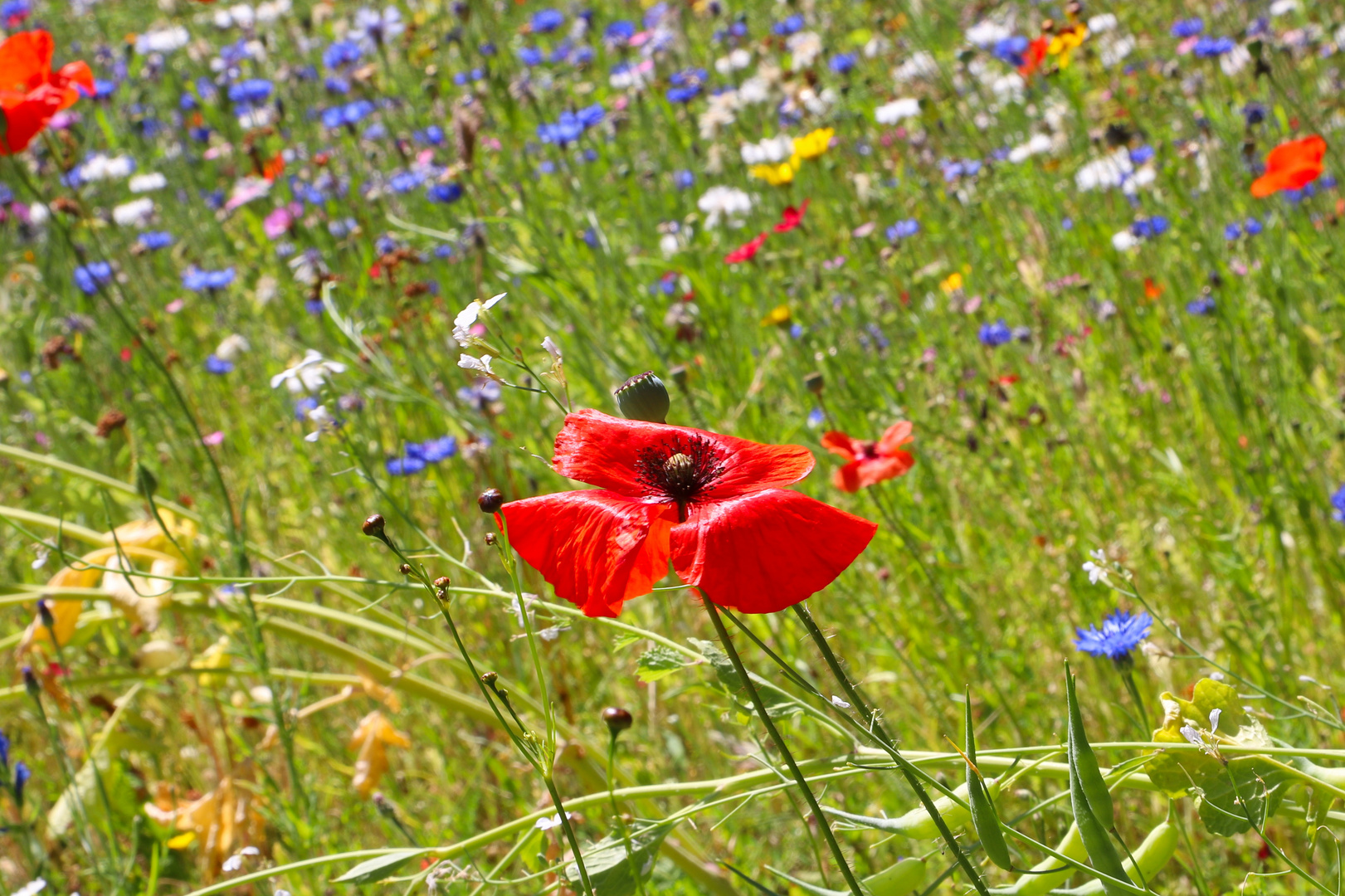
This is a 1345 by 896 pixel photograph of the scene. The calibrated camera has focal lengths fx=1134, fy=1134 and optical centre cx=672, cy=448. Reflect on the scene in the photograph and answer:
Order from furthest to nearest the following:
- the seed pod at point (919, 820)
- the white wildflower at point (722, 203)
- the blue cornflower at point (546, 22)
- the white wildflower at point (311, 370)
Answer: the blue cornflower at point (546, 22), the white wildflower at point (722, 203), the white wildflower at point (311, 370), the seed pod at point (919, 820)

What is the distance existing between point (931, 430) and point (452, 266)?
1.97 metres

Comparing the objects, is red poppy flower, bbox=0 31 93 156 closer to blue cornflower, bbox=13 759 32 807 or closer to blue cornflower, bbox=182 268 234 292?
blue cornflower, bbox=13 759 32 807

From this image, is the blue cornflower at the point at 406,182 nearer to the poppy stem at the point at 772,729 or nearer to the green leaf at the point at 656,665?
the green leaf at the point at 656,665

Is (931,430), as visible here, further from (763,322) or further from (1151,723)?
(1151,723)

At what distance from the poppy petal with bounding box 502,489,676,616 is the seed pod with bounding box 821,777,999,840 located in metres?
0.22

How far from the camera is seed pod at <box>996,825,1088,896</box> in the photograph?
832 millimetres

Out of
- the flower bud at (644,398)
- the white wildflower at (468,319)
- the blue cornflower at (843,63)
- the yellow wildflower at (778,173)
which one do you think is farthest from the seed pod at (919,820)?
the blue cornflower at (843,63)

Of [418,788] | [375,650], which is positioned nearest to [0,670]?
[375,650]

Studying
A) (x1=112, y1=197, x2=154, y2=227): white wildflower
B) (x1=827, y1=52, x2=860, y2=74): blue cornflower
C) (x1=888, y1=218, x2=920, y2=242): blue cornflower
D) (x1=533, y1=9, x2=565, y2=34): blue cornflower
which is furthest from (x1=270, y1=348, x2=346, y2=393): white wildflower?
(x1=533, y1=9, x2=565, y2=34): blue cornflower

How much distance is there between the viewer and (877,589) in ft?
7.70

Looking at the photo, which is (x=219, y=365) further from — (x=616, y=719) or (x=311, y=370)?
(x=616, y=719)

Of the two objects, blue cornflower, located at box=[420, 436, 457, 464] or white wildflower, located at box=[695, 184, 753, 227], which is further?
white wildflower, located at box=[695, 184, 753, 227]

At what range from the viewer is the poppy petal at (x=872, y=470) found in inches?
65.1

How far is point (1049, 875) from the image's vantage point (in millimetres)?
838
